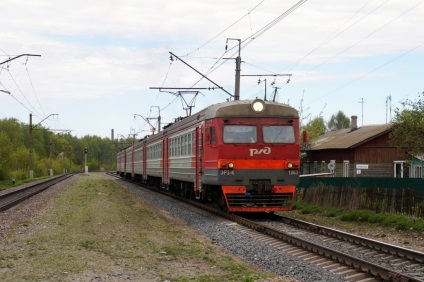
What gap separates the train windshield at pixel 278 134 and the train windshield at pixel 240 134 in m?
0.35

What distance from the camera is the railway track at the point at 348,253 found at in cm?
871

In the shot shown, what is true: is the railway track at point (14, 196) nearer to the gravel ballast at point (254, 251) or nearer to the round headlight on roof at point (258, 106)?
the gravel ballast at point (254, 251)

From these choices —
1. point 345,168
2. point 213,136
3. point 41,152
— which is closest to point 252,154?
point 213,136

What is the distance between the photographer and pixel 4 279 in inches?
314

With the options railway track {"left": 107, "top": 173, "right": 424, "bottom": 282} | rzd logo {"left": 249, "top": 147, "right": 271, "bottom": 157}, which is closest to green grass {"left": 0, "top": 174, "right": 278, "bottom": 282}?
railway track {"left": 107, "top": 173, "right": 424, "bottom": 282}

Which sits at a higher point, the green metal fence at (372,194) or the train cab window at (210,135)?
the train cab window at (210,135)

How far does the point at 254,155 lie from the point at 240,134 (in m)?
0.71

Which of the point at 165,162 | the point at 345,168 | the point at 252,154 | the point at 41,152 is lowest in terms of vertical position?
the point at 345,168

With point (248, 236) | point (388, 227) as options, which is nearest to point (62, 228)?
point (248, 236)

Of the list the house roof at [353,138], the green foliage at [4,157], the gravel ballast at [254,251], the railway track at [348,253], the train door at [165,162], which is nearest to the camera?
the railway track at [348,253]

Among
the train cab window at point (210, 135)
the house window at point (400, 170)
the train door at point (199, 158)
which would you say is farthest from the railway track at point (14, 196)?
the house window at point (400, 170)

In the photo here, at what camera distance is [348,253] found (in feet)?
35.8

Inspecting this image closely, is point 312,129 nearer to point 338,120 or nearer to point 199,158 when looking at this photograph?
point 199,158

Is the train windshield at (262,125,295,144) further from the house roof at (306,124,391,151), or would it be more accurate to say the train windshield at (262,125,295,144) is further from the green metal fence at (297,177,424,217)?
the house roof at (306,124,391,151)
